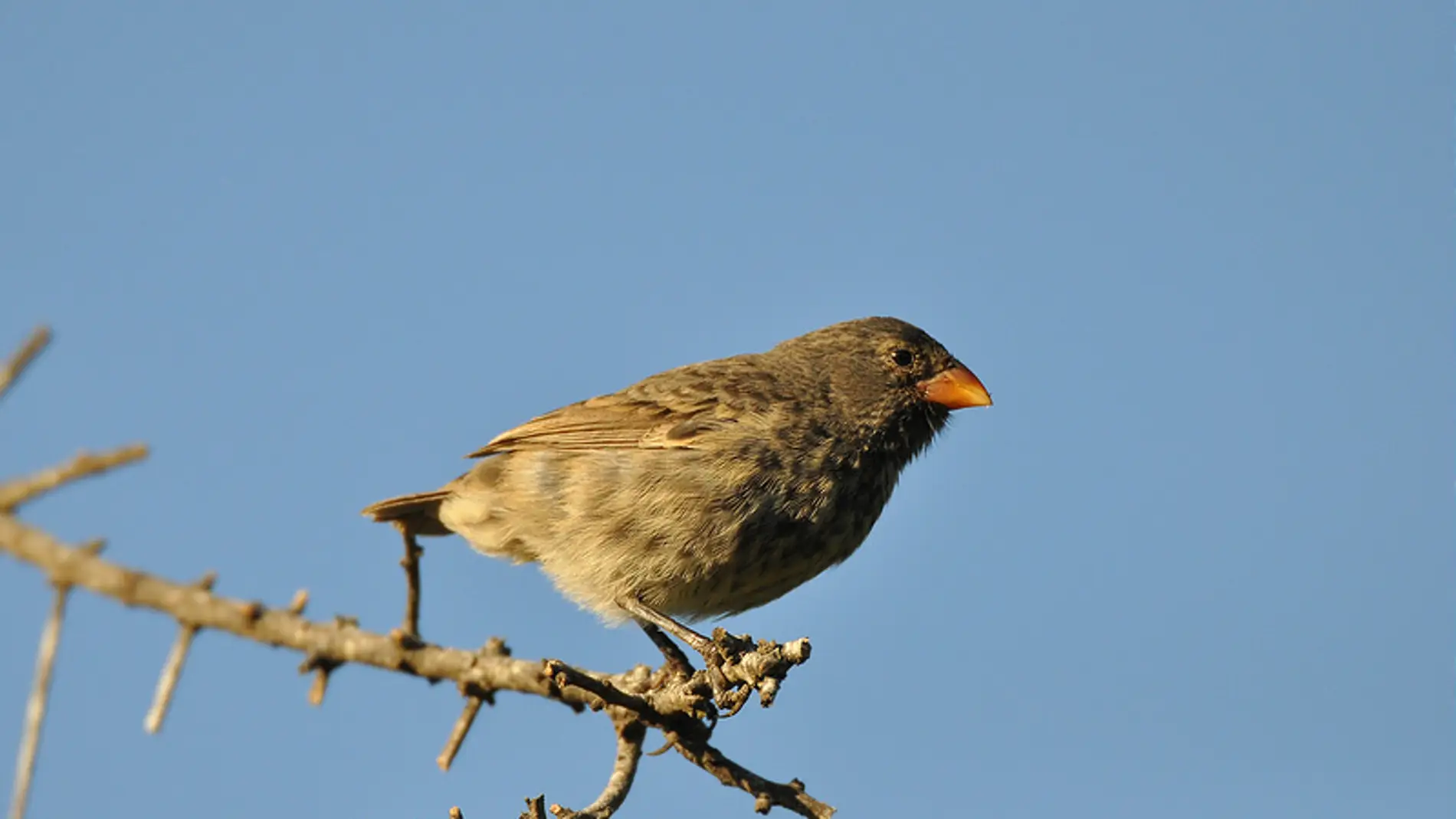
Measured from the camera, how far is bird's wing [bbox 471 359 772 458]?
22.1ft

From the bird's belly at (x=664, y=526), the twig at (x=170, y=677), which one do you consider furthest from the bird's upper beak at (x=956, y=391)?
the twig at (x=170, y=677)

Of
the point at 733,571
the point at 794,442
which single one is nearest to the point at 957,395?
the point at 794,442

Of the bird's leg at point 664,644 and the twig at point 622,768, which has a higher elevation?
the bird's leg at point 664,644

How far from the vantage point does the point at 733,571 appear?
20.6 feet

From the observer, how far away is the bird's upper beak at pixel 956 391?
743 centimetres

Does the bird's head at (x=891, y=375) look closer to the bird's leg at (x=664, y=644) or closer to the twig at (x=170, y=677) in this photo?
the bird's leg at (x=664, y=644)

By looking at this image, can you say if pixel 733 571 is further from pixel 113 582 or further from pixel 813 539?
pixel 113 582

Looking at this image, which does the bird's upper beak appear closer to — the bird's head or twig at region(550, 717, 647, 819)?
the bird's head

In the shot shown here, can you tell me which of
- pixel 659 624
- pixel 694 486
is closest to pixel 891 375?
pixel 694 486

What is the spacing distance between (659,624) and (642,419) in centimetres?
112

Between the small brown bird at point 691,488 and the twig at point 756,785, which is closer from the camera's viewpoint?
the twig at point 756,785

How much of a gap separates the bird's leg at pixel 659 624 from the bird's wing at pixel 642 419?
78 cm

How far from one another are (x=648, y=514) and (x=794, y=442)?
2.55ft

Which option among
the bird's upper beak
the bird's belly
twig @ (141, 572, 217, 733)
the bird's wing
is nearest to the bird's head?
the bird's upper beak
